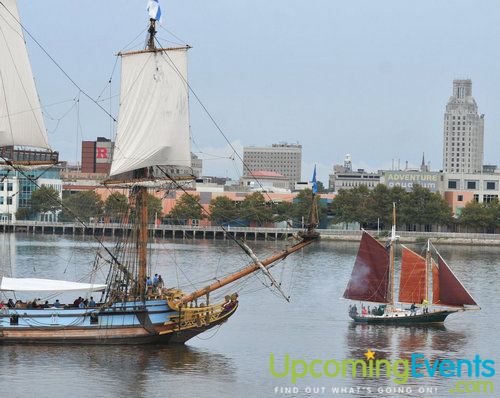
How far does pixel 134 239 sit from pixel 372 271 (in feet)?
63.6

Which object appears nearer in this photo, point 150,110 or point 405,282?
point 150,110

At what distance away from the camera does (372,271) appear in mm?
83250

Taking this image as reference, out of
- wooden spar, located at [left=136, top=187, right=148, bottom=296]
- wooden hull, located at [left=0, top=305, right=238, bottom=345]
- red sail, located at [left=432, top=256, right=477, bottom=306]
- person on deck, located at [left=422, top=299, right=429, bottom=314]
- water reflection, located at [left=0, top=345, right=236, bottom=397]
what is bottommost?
water reflection, located at [left=0, top=345, right=236, bottom=397]

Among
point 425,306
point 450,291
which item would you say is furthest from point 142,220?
point 450,291

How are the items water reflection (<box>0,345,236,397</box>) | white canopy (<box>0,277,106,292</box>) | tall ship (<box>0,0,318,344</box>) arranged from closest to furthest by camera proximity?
water reflection (<box>0,345,236,397</box>)
tall ship (<box>0,0,318,344</box>)
white canopy (<box>0,277,106,292</box>)

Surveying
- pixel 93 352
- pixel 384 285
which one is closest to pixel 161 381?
pixel 93 352

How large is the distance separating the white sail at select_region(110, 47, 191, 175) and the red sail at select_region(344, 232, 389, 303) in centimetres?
1679

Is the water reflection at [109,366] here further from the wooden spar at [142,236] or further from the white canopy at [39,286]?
the wooden spar at [142,236]

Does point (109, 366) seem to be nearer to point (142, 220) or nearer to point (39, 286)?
point (39, 286)

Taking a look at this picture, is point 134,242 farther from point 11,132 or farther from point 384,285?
point 384,285

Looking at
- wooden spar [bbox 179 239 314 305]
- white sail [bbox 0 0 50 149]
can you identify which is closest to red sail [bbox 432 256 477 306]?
wooden spar [bbox 179 239 314 305]

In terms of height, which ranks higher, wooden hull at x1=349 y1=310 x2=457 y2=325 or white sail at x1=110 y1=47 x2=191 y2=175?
white sail at x1=110 y1=47 x2=191 y2=175

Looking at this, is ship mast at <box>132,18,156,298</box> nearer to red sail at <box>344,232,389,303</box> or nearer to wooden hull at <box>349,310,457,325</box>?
Answer: wooden hull at <box>349,310,457,325</box>

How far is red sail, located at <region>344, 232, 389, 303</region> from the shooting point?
83.0m
